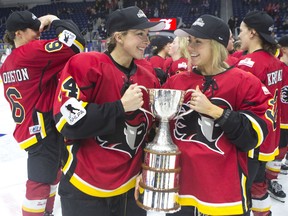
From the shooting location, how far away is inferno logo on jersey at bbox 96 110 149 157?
1.43 metres

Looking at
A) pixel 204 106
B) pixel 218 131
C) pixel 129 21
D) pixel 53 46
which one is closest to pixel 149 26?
pixel 129 21

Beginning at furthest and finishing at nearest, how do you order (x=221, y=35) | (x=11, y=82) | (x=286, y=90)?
(x=286, y=90)
(x=11, y=82)
(x=221, y=35)

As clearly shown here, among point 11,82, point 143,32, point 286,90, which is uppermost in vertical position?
point 143,32

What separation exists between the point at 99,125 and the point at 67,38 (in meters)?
0.87

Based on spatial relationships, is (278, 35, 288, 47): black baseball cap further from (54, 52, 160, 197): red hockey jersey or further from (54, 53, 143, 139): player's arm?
(54, 53, 143, 139): player's arm

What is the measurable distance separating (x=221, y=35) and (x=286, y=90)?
1.96m

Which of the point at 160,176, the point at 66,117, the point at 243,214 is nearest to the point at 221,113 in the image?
Result: the point at 160,176

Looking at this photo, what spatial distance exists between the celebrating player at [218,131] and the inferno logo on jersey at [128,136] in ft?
0.64

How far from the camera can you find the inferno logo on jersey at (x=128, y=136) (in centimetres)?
143

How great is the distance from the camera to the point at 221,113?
1311 millimetres

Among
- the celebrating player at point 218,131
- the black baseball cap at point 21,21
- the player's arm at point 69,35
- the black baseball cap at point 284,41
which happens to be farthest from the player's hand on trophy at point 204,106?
the black baseball cap at point 284,41

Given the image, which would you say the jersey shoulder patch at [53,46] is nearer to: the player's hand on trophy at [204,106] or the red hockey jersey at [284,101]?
the player's hand on trophy at [204,106]

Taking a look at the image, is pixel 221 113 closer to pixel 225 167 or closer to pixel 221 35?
pixel 225 167

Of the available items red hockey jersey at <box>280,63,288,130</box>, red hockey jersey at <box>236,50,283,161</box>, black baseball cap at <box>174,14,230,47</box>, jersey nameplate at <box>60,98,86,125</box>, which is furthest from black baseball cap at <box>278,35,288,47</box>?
jersey nameplate at <box>60,98,86,125</box>
